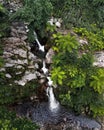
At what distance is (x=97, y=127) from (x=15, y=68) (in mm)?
5237

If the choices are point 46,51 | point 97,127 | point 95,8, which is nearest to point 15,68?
point 46,51

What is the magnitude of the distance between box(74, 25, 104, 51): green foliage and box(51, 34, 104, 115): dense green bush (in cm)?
331

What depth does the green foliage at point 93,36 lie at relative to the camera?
754 inches

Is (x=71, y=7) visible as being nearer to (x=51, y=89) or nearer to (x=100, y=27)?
(x=100, y=27)

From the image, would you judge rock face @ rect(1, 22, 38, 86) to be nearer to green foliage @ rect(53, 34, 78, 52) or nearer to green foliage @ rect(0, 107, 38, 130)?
green foliage @ rect(53, 34, 78, 52)

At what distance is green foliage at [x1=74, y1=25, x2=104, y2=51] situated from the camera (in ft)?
62.8

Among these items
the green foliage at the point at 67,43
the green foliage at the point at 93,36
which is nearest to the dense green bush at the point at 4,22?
the green foliage at the point at 67,43

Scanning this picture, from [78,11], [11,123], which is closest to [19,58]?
[78,11]

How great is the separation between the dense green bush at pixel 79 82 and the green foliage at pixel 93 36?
3.31 m

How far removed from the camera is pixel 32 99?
1587 cm

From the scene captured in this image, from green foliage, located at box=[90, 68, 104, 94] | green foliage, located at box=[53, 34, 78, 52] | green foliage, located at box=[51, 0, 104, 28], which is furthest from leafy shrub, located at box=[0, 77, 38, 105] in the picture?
green foliage, located at box=[51, 0, 104, 28]

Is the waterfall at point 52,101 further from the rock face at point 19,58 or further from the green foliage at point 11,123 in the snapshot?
the green foliage at point 11,123

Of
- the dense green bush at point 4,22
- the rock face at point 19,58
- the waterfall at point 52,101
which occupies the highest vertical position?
the dense green bush at point 4,22

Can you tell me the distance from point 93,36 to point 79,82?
5.37 m
